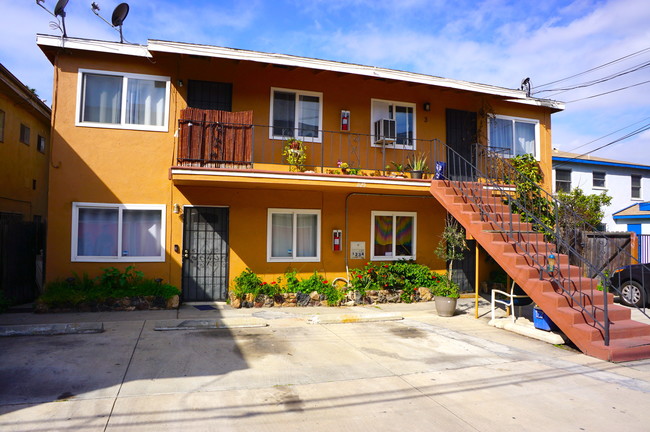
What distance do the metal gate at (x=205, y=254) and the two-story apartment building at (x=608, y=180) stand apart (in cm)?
1805

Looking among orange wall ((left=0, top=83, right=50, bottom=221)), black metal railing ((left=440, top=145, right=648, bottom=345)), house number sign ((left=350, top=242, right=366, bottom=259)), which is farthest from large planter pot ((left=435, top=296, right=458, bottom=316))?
orange wall ((left=0, top=83, right=50, bottom=221))

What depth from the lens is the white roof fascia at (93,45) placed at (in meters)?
9.55

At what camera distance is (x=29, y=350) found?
6551 mm

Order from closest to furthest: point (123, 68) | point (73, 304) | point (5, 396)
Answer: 1. point (5, 396)
2. point (73, 304)
3. point (123, 68)

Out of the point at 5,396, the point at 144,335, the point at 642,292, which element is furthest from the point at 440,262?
the point at 5,396

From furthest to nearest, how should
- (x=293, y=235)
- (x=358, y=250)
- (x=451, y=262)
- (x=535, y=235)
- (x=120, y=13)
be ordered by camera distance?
1. (x=358, y=250)
2. (x=293, y=235)
3. (x=451, y=262)
4. (x=120, y=13)
5. (x=535, y=235)

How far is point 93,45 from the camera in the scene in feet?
32.4

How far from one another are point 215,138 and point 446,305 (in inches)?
260

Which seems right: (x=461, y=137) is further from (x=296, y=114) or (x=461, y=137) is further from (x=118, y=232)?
(x=118, y=232)

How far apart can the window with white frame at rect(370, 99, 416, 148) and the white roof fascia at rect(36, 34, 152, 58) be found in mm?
6096

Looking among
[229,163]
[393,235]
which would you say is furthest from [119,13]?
[393,235]

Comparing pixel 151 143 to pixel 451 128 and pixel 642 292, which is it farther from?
pixel 642 292

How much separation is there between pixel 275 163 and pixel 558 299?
7.09 meters

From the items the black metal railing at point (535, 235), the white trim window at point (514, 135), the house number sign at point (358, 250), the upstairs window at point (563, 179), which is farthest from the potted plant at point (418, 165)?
→ the upstairs window at point (563, 179)
